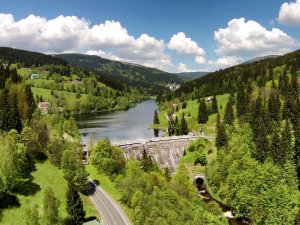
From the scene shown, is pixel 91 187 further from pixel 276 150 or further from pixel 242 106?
pixel 242 106

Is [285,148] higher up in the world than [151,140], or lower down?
higher up

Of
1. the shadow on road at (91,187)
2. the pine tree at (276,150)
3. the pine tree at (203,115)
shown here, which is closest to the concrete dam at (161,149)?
the shadow on road at (91,187)

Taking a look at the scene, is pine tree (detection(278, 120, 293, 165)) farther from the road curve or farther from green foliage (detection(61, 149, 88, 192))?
green foliage (detection(61, 149, 88, 192))

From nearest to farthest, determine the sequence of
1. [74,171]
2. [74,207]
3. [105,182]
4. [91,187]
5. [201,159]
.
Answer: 1. [74,207]
2. [74,171]
3. [91,187]
4. [105,182]
5. [201,159]

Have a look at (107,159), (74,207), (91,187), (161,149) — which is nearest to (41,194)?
(74,207)

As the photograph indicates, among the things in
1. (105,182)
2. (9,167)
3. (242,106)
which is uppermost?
(242,106)

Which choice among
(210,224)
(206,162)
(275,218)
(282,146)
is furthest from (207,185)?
(210,224)

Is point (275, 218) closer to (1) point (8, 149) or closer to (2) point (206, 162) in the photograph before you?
(2) point (206, 162)
